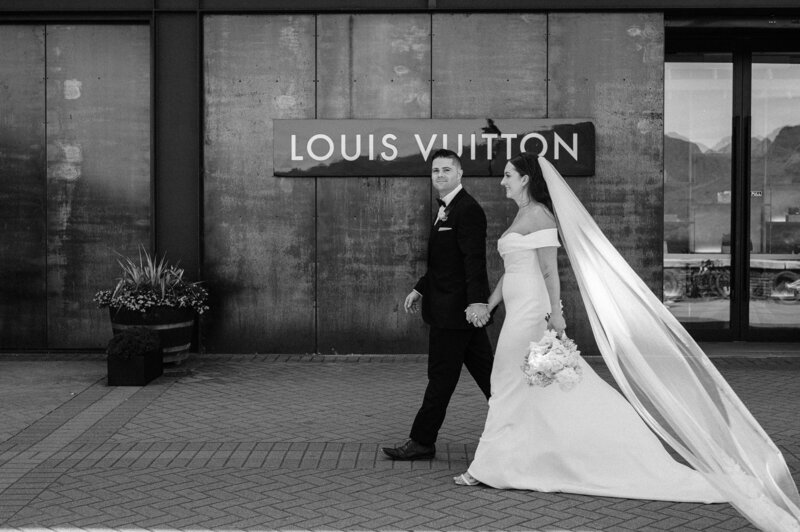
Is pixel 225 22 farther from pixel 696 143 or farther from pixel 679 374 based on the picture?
pixel 679 374

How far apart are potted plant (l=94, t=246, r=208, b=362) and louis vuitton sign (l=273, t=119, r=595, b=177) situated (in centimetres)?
195

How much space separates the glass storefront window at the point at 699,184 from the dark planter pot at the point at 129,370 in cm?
629

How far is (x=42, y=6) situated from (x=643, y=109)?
6614mm

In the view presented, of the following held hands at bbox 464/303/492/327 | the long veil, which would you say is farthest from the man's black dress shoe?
the long veil

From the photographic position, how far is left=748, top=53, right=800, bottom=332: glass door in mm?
11555

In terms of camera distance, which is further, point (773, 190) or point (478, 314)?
point (773, 190)

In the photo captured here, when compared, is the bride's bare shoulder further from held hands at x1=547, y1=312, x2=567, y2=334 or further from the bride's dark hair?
held hands at x1=547, y1=312, x2=567, y2=334

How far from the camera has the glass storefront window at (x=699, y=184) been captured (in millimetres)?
11531

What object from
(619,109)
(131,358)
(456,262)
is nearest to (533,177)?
(456,262)

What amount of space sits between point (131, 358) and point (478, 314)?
4.11 metres

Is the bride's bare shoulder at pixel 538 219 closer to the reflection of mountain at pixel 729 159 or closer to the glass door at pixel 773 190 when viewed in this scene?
the reflection of mountain at pixel 729 159

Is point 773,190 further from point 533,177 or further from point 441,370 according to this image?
point 441,370

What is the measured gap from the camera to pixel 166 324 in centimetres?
930

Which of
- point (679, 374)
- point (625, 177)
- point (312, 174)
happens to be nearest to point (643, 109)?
point (625, 177)
